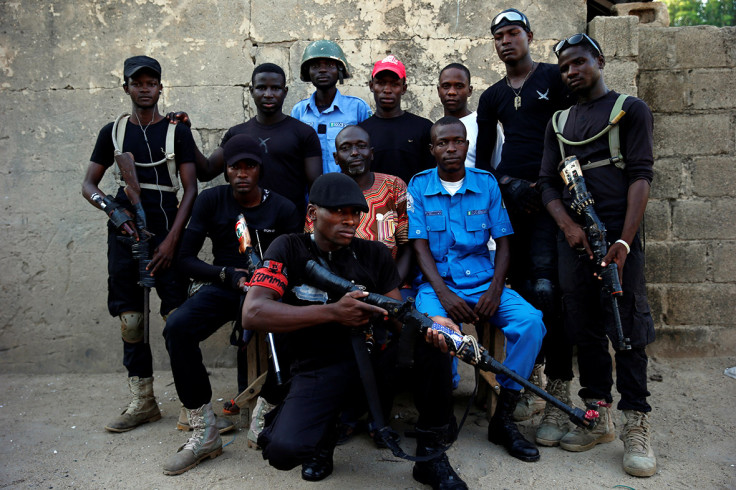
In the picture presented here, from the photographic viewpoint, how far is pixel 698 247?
4949 millimetres

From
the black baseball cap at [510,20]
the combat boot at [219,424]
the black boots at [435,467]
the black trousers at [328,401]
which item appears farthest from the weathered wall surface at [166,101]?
the black boots at [435,467]

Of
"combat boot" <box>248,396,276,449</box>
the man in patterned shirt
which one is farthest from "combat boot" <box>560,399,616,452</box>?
"combat boot" <box>248,396,276,449</box>

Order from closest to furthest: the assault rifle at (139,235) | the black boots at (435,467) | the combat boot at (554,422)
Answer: the black boots at (435,467) → the combat boot at (554,422) → the assault rifle at (139,235)

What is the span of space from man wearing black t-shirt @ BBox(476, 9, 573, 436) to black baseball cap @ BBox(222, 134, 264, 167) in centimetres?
145

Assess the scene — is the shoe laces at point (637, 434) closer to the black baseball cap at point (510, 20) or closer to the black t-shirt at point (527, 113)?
the black t-shirt at point (527, 113)

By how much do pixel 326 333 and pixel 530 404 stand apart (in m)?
1.62

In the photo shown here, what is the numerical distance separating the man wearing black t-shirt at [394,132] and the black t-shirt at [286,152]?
0.41 meters

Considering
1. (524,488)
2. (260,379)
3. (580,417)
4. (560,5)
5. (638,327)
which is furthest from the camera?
(560,5)

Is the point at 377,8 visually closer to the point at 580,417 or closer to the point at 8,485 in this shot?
the point at 580,417

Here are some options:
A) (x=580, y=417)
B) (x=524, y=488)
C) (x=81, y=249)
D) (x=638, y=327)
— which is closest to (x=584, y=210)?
(x=638, y=327)

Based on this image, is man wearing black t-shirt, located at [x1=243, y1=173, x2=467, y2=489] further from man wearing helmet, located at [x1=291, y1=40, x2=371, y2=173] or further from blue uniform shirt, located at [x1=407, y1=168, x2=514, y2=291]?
man wearing helmet, located at [x1=291, y1=40, x2=371, y2=173]

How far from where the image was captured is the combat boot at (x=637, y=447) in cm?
313

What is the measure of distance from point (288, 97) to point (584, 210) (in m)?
2.67

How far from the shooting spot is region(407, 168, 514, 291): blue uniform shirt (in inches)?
148
